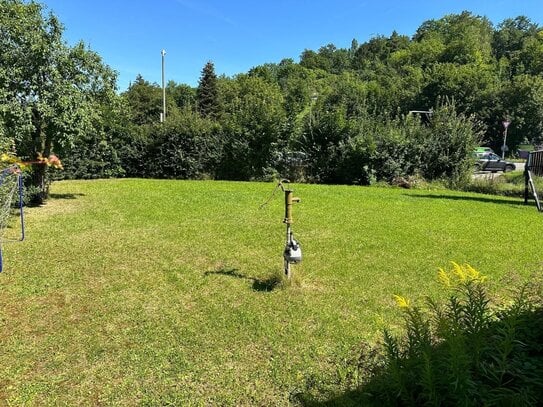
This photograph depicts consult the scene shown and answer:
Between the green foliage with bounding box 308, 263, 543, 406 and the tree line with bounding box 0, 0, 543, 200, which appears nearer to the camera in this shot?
the green foliage with bounding box 308, 263, 543, 406

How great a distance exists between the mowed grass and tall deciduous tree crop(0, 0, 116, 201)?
75.2 inches

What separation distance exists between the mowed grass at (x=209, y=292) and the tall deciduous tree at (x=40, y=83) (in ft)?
6.27

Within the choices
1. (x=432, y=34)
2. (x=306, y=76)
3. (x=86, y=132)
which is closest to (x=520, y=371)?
(x=86, y=132)

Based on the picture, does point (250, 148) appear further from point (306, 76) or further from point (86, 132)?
point (306, 76)

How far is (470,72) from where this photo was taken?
170ft

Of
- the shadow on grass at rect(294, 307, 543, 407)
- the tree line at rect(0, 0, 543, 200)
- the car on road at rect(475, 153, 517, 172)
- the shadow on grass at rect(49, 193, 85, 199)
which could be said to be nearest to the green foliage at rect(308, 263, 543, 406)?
the shadow on grass at rect(294, 307, 543, 407)

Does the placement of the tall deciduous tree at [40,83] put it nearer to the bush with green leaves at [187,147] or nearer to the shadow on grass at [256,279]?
the shadow on grass at [256,279]

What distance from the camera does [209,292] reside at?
481 centimetres

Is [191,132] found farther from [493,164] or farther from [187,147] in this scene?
[493,164]

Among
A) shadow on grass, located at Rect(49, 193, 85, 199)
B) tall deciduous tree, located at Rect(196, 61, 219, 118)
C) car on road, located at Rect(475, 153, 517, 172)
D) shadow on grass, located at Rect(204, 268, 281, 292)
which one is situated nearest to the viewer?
shadow on grass, located at Rect(204, 268, 281, 292)

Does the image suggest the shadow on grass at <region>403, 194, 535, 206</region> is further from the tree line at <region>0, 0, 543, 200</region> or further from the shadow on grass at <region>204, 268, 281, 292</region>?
the shadow on grass at <region>204, 268, 281, 292</region>

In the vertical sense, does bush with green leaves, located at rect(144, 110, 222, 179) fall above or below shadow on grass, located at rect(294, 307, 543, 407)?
above

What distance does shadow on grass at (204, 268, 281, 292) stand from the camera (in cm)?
494

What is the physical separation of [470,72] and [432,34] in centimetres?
3914
